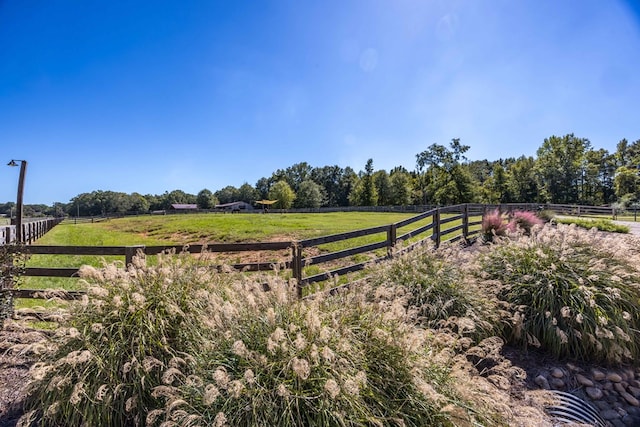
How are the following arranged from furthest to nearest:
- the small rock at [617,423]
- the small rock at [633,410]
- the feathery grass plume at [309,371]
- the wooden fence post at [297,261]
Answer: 1. the wooden fence post at [297,261]
2. the small rock at [633,410]
3. the small rock at [617,423]
4. the feathery grass plume at [309,371]

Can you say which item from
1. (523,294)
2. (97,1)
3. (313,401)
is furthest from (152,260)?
(523,294)

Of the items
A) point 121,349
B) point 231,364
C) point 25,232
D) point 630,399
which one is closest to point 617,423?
point 630,399

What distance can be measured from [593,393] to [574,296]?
46.3 inches

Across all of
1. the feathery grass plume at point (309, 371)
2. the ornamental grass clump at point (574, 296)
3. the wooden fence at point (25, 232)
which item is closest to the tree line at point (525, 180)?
the wooden fence at point (25, 232)

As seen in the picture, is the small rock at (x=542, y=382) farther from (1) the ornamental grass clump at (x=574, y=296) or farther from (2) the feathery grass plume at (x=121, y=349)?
(2) the feathery grass plume at (x=121, y=349)

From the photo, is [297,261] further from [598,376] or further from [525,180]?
[525,180]

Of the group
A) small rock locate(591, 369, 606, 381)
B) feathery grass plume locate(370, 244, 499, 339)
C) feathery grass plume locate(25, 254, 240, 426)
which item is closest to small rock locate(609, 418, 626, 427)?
small rock locate(591, 369, 606, 381)

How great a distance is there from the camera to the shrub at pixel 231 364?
74.0 inches

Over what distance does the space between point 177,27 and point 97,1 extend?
1858 millimetres

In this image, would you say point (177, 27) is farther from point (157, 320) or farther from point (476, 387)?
point (476, 387)

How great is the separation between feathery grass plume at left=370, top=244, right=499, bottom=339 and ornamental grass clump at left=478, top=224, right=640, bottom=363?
464mm

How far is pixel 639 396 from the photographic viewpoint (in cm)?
362

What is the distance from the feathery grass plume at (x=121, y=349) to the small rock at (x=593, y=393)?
4663 millimetres

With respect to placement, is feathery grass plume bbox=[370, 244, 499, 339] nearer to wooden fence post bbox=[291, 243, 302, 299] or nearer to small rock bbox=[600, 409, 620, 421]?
wooden fence post bbox=[291, 243, 302, 299]
